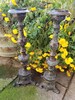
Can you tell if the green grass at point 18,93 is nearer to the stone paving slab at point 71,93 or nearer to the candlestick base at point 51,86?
the candlestick base at point 51,86

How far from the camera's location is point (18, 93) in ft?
6.07

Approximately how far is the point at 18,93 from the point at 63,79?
55cm

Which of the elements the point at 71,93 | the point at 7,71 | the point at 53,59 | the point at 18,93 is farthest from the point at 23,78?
the point at 71,93

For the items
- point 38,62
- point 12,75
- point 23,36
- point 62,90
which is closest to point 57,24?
point 23,36

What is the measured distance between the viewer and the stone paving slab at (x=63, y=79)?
1.98 meters

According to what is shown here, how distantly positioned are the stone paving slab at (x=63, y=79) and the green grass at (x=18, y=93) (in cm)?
32

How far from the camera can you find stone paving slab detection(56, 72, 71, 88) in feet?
6.49

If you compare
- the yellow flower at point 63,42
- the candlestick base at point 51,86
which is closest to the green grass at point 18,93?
the candlestick base at point 51,86

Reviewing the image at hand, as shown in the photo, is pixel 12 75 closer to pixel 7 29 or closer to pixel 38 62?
pixel 38 62

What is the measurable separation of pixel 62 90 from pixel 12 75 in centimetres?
61

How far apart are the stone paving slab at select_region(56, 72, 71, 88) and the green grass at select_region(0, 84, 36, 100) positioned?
321mm

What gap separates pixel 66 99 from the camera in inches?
70.8

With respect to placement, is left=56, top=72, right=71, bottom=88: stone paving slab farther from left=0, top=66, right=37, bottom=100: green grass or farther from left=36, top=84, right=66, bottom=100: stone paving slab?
left=0, top=66, right=37, bottom=100: green grass

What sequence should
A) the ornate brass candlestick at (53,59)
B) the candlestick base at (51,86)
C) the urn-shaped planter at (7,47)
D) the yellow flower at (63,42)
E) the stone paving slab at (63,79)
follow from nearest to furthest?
1. the ornate brass candlestick at (53,59)
2. the yellow flower at (63,42)
3. the candlestick base at (51,86)
4. the stone paving slab at (63,79)
5. the urn-shaped planter at (7,47)
